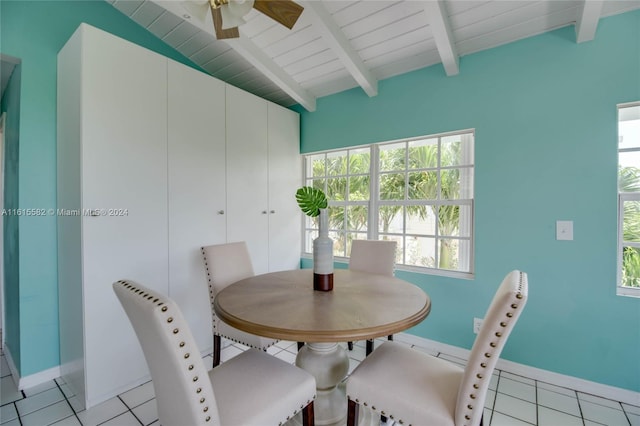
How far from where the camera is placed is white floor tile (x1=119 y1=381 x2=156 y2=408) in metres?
1.82

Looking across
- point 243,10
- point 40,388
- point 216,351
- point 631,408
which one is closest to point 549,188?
point 631,408

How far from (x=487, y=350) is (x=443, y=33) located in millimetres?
2075

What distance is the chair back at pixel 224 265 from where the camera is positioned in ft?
6.54

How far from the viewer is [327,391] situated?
1.63 m

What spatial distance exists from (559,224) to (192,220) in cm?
279

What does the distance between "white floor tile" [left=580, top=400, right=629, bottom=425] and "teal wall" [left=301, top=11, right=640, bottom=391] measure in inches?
7.4

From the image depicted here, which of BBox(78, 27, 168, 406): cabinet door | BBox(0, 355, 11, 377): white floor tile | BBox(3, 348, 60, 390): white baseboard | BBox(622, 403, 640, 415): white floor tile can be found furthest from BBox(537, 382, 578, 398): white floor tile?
BBox(0, 355, 11, 377): white floor tile

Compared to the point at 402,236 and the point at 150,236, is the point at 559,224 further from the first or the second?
the point at 150,236

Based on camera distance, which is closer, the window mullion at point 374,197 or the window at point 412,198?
the window at point 412,198

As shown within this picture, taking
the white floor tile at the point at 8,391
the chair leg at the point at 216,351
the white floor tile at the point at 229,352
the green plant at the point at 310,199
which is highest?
the green plant at the point at 310,199

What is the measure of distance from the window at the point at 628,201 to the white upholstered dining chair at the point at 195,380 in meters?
2.21

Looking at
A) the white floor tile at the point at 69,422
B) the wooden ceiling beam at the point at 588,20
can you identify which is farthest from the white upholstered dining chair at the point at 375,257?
the white floor tile at the point at 69,422

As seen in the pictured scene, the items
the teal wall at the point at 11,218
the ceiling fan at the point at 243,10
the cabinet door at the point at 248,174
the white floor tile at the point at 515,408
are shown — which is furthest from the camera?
the cabinet door at the point at 248,174

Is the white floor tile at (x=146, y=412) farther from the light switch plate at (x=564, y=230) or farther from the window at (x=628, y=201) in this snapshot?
the window at (x=628, y=201)
